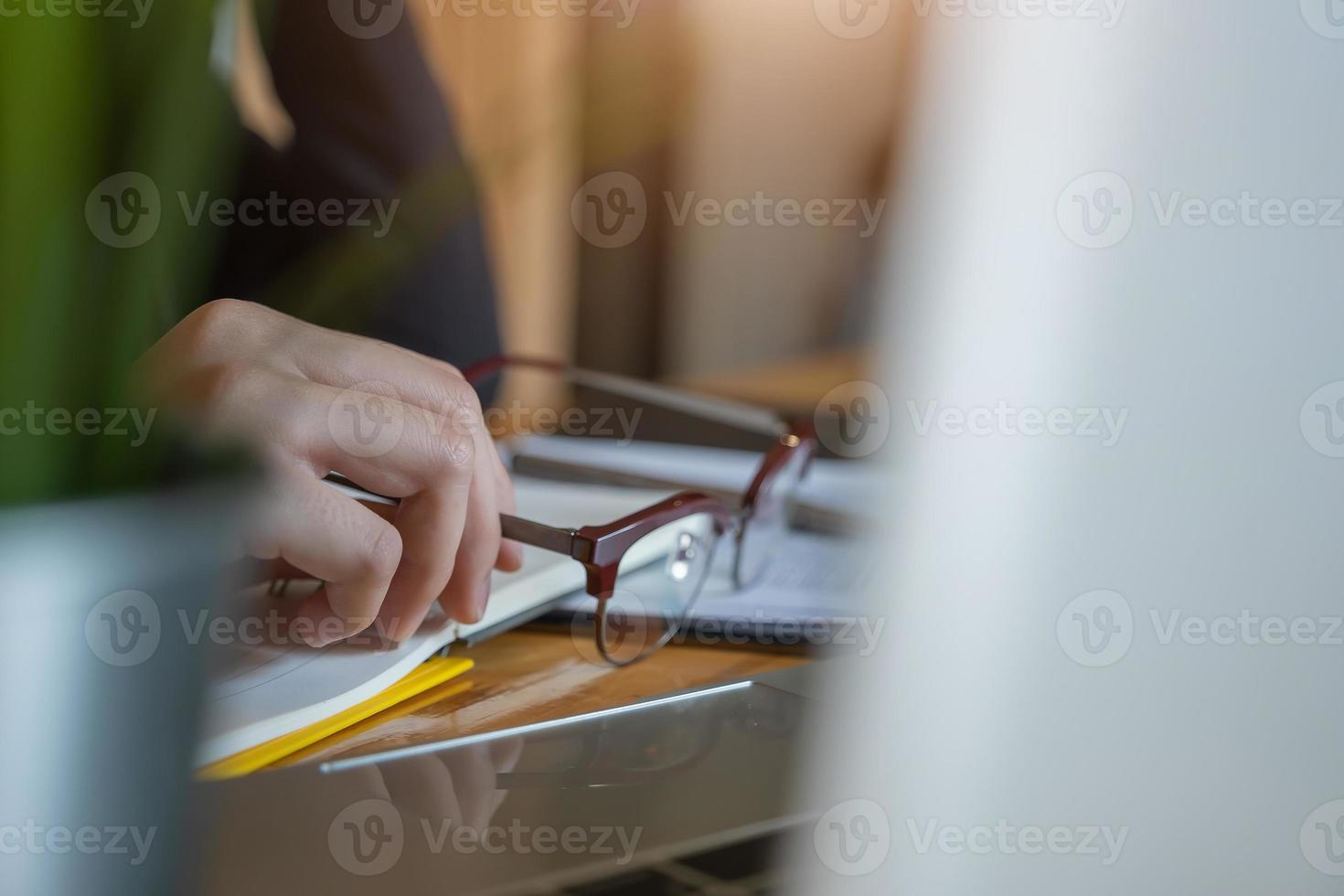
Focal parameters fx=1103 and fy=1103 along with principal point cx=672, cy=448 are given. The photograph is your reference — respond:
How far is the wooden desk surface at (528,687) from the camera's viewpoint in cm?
40

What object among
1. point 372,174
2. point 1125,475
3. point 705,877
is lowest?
point 705,877

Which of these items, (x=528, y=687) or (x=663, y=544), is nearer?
(x=528, y=687)

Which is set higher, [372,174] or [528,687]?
[372,174]

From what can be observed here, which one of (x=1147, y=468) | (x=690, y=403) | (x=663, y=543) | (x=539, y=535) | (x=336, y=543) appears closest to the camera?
(x=1147, y=468)

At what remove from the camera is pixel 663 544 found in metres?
0.61

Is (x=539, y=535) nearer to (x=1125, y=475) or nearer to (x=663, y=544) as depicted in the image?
(x=663, y=544)

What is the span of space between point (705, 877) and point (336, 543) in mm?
176

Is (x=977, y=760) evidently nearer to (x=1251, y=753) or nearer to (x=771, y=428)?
(x=1251, y=753)

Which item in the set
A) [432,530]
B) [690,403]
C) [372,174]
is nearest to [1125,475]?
[432,530]

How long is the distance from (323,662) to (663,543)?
22 centimetres

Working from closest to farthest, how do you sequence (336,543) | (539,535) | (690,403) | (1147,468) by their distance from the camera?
(1147,468)
(336,543)
(539,535)
(690,403)

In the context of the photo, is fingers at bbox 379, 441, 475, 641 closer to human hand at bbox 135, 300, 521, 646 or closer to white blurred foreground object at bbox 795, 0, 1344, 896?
human hand at bbox 135, 300, 521, 646

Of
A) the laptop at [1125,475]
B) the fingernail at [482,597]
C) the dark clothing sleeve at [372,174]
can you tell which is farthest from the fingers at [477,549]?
the dark clothing sleeve at [372,174]

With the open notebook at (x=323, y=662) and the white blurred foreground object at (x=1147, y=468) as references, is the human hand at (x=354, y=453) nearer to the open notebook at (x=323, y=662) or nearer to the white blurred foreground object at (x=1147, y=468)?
the open notebook at (x=323, y=662)
